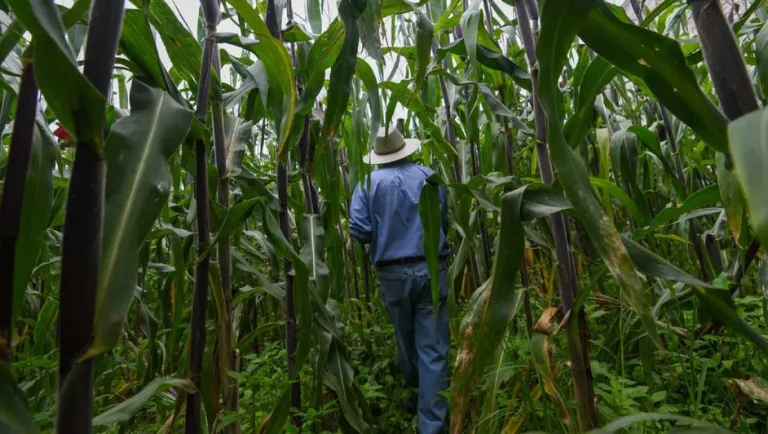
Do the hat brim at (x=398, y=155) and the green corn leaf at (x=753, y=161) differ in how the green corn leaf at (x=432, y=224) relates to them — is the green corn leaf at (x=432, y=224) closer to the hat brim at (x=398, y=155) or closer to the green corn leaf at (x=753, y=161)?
the green corn leaf at (x=753, y=161)

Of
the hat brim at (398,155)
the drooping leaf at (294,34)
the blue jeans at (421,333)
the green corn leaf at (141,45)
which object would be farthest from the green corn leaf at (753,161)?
the hat brim at (398,155)

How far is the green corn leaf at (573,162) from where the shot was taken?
0.47 metres

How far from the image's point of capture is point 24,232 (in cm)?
51

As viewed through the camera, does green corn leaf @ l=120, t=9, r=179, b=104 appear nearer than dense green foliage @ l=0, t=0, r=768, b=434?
No

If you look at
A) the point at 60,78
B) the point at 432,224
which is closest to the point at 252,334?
the point at 432,224

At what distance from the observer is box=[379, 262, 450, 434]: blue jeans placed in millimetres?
1976

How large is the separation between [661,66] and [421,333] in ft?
5.70

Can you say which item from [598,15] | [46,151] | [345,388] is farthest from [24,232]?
[345,388]

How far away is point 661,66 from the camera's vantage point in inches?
20.7

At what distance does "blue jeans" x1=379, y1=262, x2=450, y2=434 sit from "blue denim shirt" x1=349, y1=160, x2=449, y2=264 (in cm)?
9

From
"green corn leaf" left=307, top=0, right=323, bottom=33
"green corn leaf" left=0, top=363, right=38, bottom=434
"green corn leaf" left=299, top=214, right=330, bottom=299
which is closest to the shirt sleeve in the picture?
"green corn leaf" left=299, top=214, right=330, bottom=299

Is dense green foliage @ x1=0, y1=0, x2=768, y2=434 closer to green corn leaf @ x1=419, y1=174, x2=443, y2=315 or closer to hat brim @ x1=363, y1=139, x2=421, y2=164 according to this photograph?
green corn leaf @ x1=419, y1=174, x2=443, y2=315

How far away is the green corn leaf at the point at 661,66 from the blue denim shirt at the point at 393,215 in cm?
157

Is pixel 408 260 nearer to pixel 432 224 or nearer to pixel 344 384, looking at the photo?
pixel 344 384
